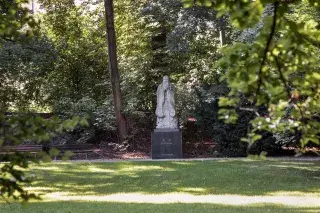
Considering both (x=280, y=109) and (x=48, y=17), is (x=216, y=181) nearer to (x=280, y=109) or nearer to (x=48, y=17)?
(x=280, y=109)

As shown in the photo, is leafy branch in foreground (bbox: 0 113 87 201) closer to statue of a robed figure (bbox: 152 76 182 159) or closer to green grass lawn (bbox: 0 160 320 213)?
green grass lawn (bbox: 0 160 320 213)

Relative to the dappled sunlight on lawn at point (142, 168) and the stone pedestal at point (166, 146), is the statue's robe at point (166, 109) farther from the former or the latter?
the dappled sunlight on lawn at point (142, 168)

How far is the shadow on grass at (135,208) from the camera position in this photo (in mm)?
9430

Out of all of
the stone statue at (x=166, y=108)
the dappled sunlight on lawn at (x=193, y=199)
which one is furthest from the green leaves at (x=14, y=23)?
the stone statue at (x=166, y=108)

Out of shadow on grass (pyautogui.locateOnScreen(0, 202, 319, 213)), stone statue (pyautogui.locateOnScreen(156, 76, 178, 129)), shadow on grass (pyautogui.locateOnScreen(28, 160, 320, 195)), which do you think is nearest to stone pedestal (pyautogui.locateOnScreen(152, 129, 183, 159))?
stone statue (pyautogui.locateOnScreen(156, 76, 178, 129))

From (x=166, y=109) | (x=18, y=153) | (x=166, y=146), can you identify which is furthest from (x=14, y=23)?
(x=166, y=109)

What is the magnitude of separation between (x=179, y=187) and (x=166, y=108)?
784 centimetres

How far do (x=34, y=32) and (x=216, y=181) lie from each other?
412 inches

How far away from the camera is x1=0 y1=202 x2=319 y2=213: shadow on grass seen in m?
9.43

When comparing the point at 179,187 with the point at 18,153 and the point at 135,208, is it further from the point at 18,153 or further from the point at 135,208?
the point at 18,153

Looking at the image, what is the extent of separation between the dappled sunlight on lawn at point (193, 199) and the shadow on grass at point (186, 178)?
1.59 feet

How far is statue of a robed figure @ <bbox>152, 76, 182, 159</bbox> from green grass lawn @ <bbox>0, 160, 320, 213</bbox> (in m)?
1.88

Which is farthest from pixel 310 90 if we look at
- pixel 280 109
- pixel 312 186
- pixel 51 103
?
pixel 51 103

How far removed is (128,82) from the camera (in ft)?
79.0
